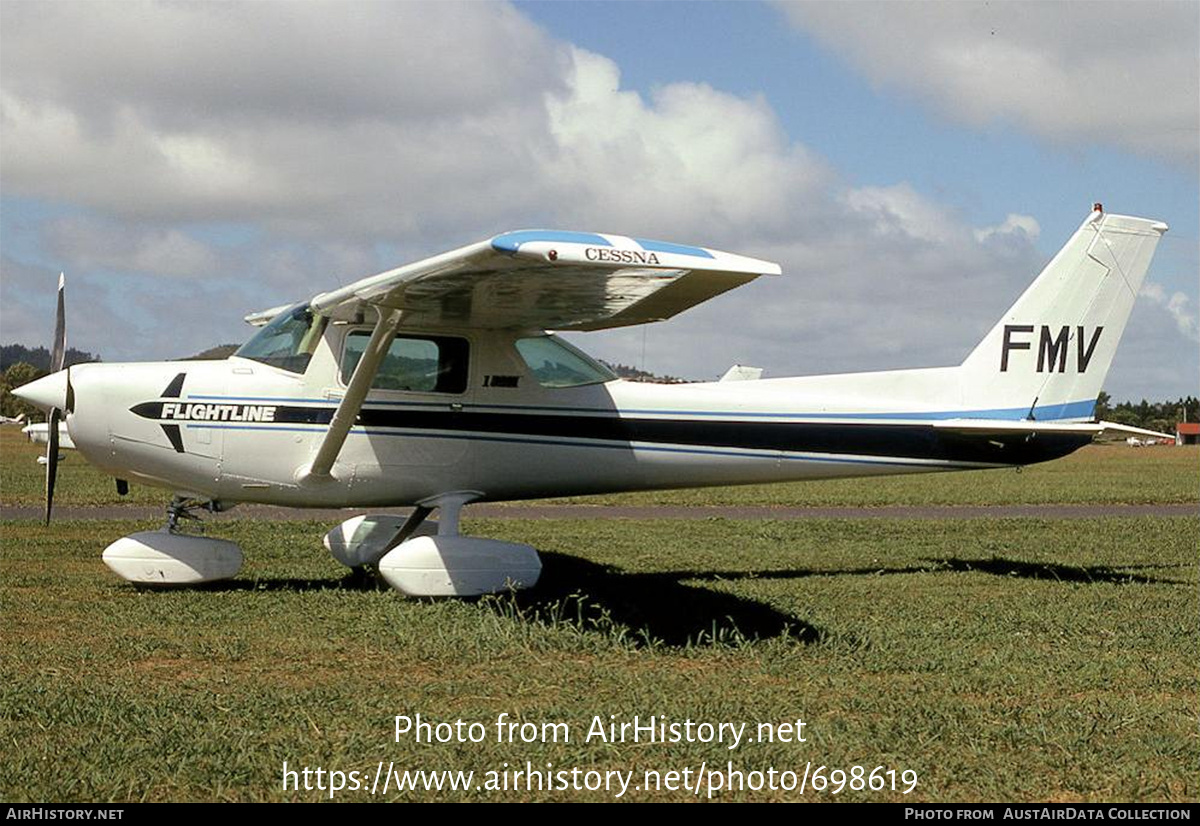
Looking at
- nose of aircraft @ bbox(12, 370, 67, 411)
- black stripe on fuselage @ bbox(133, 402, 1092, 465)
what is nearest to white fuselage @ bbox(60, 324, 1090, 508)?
black stripe on fuselage @ bbox(133, 402, 1092, 465)

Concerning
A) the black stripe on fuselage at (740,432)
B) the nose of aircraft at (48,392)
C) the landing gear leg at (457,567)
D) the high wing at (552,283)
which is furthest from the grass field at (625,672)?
the high wing at (552,283)

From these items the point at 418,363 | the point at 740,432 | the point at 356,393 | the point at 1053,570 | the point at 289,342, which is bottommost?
the point at 1053,570

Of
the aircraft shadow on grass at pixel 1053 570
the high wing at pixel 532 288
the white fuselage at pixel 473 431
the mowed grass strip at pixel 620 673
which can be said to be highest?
the high wing at pixel 532 288

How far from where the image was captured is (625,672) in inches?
262

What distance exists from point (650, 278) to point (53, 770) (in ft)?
14.2

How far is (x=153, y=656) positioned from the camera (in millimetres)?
7004

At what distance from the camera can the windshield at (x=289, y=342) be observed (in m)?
9.59

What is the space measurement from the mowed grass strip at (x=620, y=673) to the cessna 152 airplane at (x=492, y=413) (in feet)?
2.62

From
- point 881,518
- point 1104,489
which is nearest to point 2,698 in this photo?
point 881,518

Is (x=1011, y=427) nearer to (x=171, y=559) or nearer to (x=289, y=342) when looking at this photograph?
(x=289, y=342)

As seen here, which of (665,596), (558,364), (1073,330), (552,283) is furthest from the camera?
(1073,330)

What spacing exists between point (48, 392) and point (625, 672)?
5511mm

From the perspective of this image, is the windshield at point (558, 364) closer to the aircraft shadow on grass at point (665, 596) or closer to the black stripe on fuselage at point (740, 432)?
the black stripe on fuselage at point (740, 432)

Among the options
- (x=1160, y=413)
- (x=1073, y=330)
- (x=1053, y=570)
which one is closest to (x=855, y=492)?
(x=1053, y=570)
